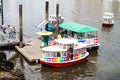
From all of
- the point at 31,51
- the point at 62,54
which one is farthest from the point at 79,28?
the point at 62,54

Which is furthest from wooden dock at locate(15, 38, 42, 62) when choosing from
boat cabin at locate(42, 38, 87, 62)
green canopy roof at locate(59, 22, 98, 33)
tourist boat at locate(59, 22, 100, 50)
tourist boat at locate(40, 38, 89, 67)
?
tourist boat at locate(59, 22, 100, 50)

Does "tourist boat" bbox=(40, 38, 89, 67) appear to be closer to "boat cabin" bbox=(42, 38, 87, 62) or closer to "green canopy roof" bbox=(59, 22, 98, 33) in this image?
"boat cabin" bbox=(42, 38, 87, 62)

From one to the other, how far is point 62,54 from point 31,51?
6.04 m

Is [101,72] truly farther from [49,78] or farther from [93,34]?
[93,34]

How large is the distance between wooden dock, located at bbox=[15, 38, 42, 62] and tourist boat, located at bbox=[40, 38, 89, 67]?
6.15ft

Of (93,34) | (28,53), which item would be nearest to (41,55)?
(28,53)

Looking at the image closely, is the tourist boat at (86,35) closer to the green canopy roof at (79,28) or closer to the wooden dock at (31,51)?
the green canopy roof at (79,28)

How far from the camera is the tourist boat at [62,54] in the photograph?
112 ft

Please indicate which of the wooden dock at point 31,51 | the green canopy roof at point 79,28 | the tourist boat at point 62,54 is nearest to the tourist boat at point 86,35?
the green canopy roof at point 79,28

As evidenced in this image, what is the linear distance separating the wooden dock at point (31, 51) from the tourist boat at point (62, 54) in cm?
187

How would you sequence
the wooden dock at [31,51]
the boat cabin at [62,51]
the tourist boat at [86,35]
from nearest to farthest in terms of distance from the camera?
the boat cabin at [62,51] → the wooden dock at [31,51] → the tourist boat at [86,35]

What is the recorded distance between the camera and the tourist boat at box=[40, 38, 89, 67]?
34.0 metres

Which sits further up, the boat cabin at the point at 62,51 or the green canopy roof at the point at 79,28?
the green canopy roof at the point at 79,28

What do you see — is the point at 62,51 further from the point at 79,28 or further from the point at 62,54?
the point at 79,28
